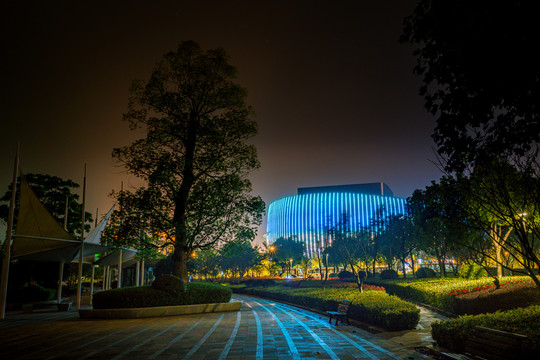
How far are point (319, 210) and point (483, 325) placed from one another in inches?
4846

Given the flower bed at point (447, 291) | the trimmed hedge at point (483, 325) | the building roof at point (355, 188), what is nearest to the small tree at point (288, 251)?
the flower bed at point (447, 291)

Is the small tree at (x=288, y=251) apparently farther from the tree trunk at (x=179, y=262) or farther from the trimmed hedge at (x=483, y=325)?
the trimmed hedge at (x=483, y=325)

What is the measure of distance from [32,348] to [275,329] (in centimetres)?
673

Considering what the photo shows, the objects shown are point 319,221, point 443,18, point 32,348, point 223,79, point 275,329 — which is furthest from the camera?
point 319,221

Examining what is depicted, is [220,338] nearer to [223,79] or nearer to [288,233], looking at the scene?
[223,79]

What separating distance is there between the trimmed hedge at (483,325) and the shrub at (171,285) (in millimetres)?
11179

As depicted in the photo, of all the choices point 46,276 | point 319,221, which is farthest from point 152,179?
point 319,221

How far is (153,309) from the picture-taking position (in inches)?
611

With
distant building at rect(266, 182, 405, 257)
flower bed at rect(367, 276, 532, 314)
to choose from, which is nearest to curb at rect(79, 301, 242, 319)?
flower bed at rect(367, 276, 532, 314)

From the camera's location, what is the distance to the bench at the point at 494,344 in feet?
19.9

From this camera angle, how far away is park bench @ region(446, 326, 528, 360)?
6066 millimetres

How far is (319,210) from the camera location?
130m

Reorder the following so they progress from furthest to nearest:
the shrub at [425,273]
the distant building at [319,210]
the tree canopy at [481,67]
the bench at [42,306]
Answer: the distant building at [319,210]
the shrub at [425,273]
the bench at [42,306]
the tree canopy at [481,67]

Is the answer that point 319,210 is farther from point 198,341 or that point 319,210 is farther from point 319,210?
point 198,341
